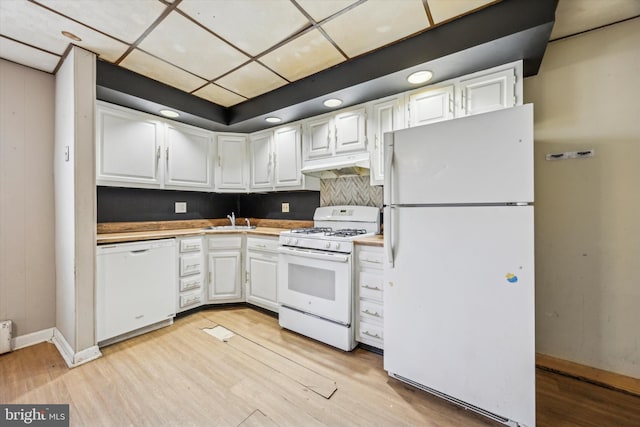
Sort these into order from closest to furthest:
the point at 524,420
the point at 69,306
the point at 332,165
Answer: the point at 524,420, the point at 69,306, the point at 332,165

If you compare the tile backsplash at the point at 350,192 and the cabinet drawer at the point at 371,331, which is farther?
the tile backsplash at the point at 350,192

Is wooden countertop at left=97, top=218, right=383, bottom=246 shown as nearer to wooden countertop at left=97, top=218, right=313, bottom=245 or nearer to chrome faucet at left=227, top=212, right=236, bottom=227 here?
wooden countertop at left=97, top=218, right=313, bottom=245

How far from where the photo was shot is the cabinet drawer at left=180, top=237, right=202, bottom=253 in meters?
2.65

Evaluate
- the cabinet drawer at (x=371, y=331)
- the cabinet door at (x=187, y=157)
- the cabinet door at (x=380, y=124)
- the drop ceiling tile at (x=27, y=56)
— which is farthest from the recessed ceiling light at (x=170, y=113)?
the cabinet drawer at (x=371, y=331)

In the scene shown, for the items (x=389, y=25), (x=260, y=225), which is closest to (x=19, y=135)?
(x=260, y=225)

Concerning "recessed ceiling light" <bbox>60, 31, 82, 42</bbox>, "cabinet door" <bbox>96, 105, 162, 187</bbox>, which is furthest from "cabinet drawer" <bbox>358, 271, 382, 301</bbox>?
"recessed ceiling light" <bbox>60, 31, 82, 42</bbox>

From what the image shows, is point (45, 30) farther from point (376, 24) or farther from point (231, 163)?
point (376, 24)

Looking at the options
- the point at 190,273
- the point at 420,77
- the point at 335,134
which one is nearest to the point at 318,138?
the point at 335,134

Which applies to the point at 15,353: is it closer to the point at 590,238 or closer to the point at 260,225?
the point at 260,225

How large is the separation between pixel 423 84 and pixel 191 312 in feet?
10.5

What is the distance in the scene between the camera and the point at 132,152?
2.51 metres

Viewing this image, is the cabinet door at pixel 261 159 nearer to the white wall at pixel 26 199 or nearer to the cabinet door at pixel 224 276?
the cabinet door at pixel 224 276

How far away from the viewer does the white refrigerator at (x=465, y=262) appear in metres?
1.30

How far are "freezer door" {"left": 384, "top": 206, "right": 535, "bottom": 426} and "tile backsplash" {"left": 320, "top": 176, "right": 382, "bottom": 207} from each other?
98 centimetres
